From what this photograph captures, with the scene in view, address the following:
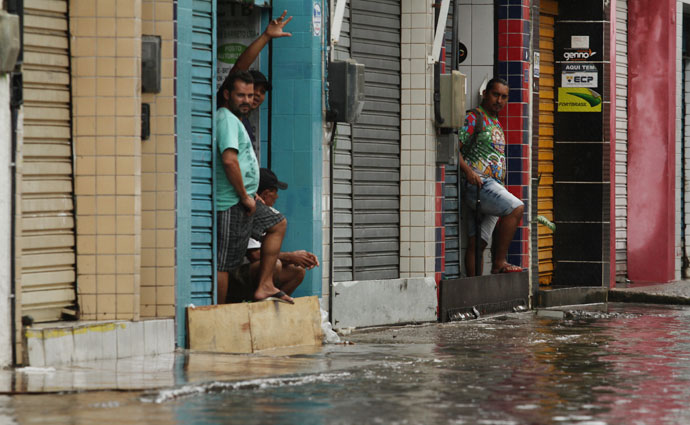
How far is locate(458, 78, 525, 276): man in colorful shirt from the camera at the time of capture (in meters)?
15.3

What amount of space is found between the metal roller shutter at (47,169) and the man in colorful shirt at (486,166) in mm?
5878

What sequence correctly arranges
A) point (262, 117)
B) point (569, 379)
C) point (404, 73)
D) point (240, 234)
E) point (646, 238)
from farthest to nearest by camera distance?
point (646, 238) < point (404, 73) < point (262, 117) < point (240, 234) < point (569, 379)

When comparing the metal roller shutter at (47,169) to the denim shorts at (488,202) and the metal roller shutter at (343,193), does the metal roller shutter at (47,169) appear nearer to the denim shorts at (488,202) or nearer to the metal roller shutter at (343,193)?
the metal roller shutter at (343,193)

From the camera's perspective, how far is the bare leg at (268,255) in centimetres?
1155

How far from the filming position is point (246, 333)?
1125 cm

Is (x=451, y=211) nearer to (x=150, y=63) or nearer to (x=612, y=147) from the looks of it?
(x=612, y=147)

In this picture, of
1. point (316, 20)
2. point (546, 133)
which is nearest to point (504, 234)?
point (546, 133)

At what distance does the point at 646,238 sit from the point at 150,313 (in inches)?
424

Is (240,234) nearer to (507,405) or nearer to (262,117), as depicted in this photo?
(262,117)

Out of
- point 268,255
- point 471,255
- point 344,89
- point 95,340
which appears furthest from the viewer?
point 471,255

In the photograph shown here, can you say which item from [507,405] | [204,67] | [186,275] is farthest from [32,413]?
[204,67]

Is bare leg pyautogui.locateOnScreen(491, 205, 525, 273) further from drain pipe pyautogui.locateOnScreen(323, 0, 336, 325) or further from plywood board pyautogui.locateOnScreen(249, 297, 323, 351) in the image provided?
plywood board pyautogui.locateOnScreen(249, 297, 323, 351)

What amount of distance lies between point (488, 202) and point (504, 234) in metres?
0.48

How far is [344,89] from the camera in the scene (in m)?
12.6
